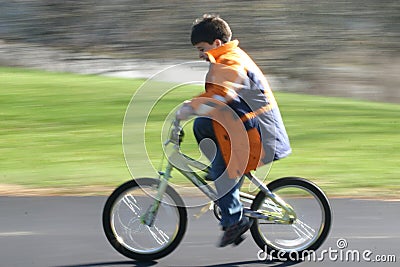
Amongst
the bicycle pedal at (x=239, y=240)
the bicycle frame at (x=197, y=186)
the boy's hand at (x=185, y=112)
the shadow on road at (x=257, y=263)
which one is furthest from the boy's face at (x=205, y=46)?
the shadow on road at (x=257, y=263)

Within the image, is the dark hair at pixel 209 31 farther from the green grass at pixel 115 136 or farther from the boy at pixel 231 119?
the green grass at pixel 115 136

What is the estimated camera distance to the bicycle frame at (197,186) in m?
6.16

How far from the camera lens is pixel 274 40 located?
648 inches

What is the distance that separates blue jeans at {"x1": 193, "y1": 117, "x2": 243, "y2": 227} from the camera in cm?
607

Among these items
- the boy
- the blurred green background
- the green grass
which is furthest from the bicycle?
the blurred green background

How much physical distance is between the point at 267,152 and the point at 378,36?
1101 centimetres

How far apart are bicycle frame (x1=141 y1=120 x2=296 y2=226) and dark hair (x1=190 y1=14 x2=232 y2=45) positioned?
1.86 ft

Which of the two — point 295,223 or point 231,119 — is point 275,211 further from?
point 231,119

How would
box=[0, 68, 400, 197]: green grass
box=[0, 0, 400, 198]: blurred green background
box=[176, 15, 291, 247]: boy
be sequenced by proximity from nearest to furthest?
box=[176, 15, 291, 247]: boy < box=[0, 68, 400, 197]: green grass < box=[0, 0, 400, 198]: blurred green background

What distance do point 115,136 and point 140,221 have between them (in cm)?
534

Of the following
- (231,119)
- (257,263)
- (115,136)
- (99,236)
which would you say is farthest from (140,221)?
(115,136)

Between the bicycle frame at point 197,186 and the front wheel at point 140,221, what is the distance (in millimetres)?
34

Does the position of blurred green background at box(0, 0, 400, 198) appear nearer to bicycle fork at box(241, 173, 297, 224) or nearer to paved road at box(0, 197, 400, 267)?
paved road at box(0, 197, 400, 267)

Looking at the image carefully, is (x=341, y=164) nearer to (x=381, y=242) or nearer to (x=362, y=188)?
(x=362, y=188)
